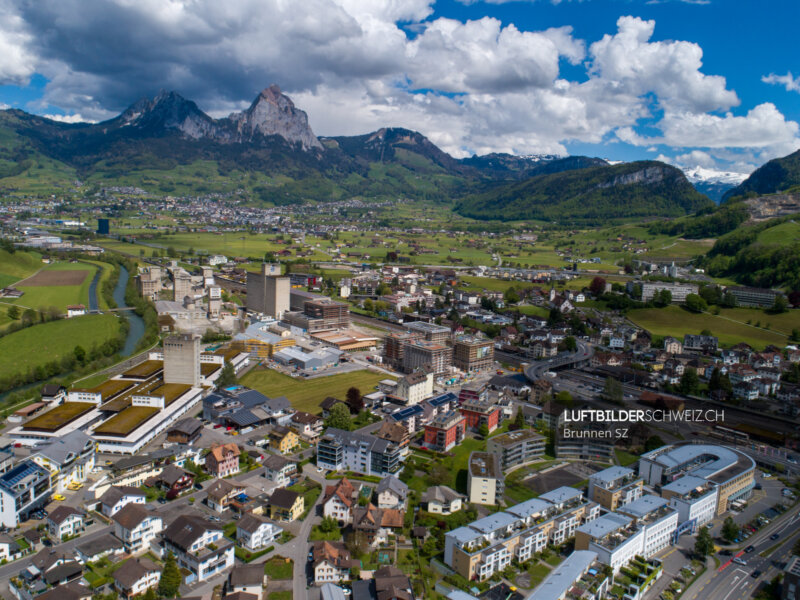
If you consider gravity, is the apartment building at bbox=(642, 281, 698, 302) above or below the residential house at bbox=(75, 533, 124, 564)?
above

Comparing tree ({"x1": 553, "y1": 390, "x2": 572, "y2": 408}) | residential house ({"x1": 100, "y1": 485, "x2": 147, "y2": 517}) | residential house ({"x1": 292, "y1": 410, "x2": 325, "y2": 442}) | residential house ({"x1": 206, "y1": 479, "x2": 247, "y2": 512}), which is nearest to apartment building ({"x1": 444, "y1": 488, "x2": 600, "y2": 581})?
residential house ({"x1": 206, "y1": 479, "x2": 247, "y2": 512})

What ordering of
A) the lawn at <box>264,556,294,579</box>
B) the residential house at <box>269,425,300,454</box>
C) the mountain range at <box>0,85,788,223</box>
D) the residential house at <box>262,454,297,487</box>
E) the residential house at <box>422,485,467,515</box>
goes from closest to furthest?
the lawn at <box>264,556,294,579</box> < the residential house at <box>422,485,467,515</box> < the residential house at <box>262,454,297,487</box> < the residential house at <box>269,425,300,454</box> < the mountain range at <box>0,85,788,223</box>

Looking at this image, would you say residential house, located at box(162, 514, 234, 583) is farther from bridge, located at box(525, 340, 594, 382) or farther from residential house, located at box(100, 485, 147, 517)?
bridge, located at box(525, 340, 594, 382)

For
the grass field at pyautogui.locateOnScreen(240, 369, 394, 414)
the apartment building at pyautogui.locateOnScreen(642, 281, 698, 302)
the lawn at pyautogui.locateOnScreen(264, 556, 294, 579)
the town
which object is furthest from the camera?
the apartment building at pyautogui.locateOnScreen(642, 281, 698, 302)

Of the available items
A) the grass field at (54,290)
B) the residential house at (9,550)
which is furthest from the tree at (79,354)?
the residential house at (9,550)

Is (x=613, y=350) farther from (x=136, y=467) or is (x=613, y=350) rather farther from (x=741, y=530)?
(x=136, y=467)

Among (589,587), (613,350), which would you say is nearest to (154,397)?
(589,587)

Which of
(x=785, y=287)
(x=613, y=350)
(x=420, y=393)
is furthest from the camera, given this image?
(x=785, y=287)
